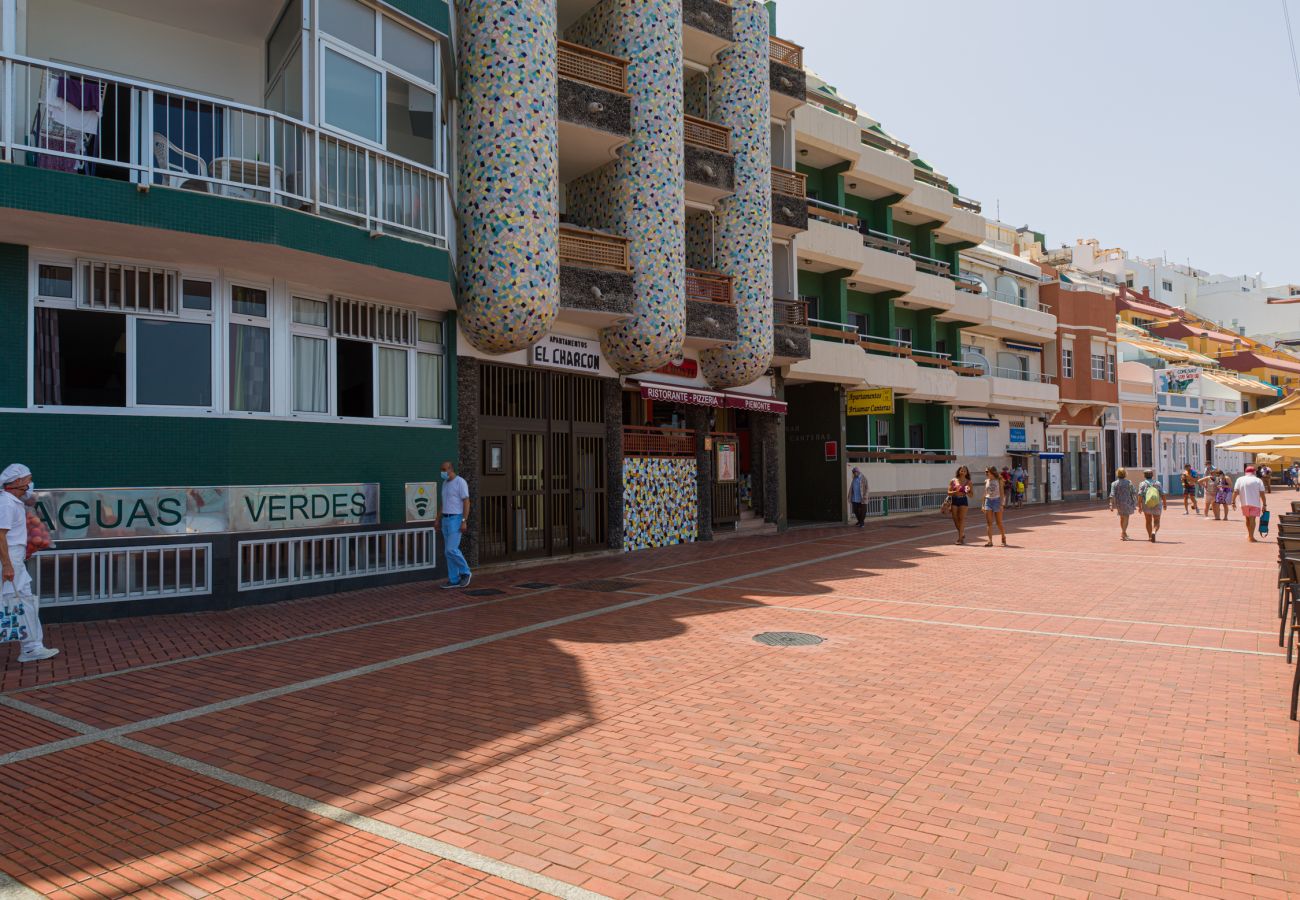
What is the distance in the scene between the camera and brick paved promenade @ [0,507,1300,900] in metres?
3.86

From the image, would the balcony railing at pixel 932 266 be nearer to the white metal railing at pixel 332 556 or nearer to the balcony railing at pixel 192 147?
the balcony railing at pixel 192 147

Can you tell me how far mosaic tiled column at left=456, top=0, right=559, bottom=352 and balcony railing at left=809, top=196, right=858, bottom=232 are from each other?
46.9 feet

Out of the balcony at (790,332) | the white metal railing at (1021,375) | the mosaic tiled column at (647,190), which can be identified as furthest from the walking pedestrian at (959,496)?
the white metal railing at (1021,375)

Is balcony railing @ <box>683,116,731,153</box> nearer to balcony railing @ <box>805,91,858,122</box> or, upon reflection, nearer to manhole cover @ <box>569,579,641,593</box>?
balcony railing @ <box>805,91,858,122</box>

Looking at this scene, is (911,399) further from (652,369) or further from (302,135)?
(302,135)

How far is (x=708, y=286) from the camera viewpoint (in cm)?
1975

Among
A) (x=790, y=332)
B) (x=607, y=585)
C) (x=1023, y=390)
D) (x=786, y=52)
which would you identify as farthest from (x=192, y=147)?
(x=1023, y=390)

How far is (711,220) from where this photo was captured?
2094 cm

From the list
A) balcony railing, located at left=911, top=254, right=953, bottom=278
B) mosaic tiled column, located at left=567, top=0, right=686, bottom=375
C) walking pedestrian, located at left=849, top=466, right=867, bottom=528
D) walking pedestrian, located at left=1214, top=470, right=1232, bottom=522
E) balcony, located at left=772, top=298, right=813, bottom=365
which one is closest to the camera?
mosaic tiled column, located at left=567, top=0, right=686, bottom=375

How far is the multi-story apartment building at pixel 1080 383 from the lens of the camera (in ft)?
135

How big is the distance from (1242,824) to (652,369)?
14.6 meters

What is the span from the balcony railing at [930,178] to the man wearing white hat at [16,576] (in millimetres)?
31406

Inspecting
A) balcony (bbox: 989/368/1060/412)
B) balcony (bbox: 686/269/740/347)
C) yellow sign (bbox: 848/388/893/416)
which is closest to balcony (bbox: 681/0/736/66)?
balcony (bbox: 686/269/740/347)

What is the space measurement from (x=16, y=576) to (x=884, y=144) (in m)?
30.7
